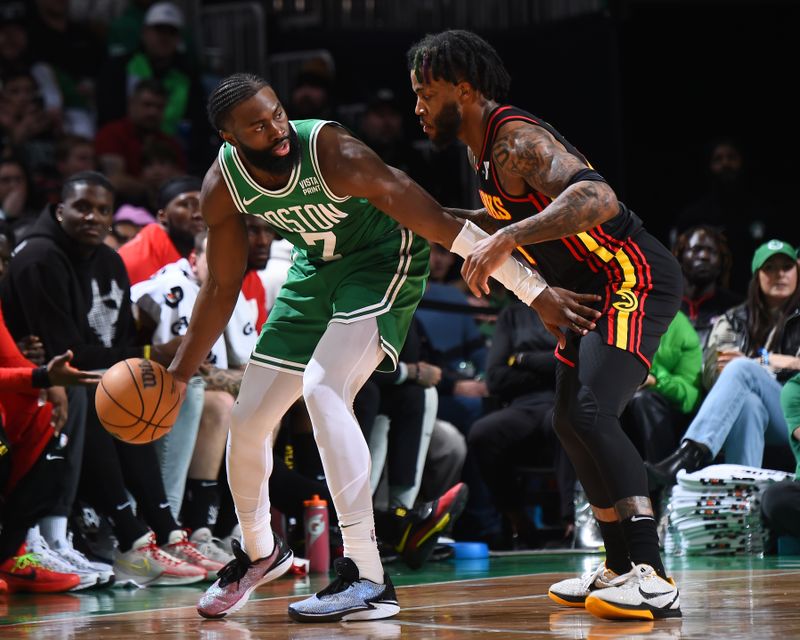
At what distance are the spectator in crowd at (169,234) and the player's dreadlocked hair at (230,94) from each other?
2703 mm

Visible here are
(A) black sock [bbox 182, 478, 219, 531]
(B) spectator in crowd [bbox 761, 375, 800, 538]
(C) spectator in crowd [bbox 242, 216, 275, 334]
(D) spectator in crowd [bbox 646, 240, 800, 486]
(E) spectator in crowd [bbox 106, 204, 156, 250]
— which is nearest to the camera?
(A) black sock [bbox 182, 478, 219, 531]

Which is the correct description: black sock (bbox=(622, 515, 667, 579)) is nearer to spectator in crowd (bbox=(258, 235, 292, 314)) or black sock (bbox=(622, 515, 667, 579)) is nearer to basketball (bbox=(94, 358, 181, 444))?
basketball (bbox=(94, 358, 181, 444))

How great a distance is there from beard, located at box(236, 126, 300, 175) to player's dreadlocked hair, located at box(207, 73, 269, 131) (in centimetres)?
10

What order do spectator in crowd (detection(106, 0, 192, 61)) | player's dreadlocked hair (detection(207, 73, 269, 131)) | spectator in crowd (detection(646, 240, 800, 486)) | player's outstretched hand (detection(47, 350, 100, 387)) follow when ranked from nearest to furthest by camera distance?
1. player's dreadlocked hair (detection(207, 73, 269, 131))
2. player's outstretched hand (detection(47, 350, 100, 387))
3. spectator in crowd (detection(646, 240, 800, 486))
4. spectator in crowd (detection(106, 0, 192, 61))

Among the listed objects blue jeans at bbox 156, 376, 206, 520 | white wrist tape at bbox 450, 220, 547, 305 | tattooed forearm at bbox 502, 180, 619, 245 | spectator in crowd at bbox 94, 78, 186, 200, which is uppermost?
spectator in crowd at bbox 94, 78, 186, 200

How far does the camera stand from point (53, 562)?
5.07m

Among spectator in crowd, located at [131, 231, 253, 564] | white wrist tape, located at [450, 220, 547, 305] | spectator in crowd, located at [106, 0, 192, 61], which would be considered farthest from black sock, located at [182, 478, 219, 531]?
spectator in crowd, located at [106, 0, 192, 61]

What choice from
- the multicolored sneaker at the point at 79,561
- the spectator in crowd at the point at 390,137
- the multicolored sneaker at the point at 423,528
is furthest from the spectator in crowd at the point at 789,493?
the spectator in crowd at the point at 390,137

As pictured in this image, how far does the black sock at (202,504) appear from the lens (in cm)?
572

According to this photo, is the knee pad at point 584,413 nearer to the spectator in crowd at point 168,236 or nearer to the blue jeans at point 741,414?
the spectator in crowd at point 168,236

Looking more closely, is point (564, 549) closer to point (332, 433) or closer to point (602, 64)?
point (332, 433)

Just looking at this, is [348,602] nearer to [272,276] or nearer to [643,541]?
[643,541]

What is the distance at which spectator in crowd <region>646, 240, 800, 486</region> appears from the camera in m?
6.44

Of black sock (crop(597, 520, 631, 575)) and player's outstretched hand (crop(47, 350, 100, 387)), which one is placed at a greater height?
player's outstretched hand (crop(47, 350, 100, 387))
